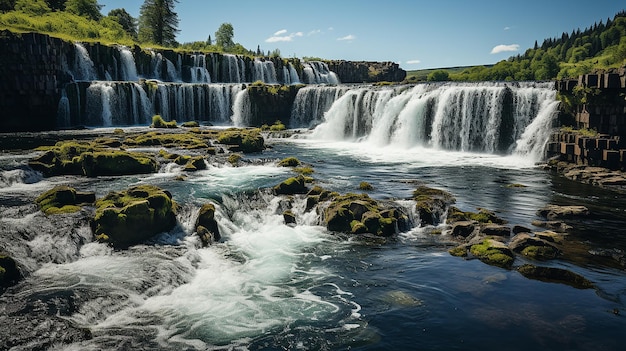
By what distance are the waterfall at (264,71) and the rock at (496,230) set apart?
5379 centimetres

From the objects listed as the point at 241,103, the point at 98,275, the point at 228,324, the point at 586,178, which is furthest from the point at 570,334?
the point at 241,103

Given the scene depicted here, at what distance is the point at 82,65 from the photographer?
48219 millimetres

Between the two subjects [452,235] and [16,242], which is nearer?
[16,242]

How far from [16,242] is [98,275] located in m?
3.33

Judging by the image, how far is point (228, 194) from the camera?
18.8 metres

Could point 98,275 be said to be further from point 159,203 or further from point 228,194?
point 228,194

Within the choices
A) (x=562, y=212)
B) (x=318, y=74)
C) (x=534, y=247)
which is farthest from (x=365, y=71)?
(x=534, y=247)

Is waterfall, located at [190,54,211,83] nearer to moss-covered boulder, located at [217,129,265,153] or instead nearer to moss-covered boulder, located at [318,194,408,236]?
moss-covered boulder, located at [217,129,265,153]

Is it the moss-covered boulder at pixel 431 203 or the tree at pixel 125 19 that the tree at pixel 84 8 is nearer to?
the tree at pixel 125 19

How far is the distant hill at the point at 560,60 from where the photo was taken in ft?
326

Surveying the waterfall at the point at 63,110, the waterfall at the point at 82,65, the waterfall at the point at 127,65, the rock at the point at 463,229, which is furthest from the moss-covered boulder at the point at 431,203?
the waterfall at the point at 127,65

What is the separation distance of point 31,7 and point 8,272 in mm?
72818

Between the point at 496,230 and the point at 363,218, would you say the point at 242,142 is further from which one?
the point at 496,230

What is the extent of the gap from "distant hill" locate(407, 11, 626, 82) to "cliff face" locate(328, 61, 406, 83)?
5044mm
